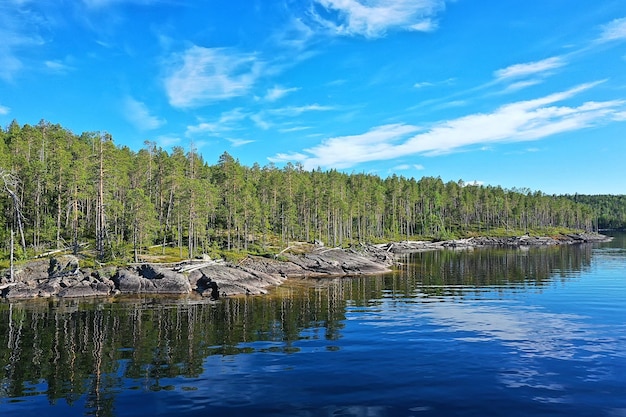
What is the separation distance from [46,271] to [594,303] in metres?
63.0

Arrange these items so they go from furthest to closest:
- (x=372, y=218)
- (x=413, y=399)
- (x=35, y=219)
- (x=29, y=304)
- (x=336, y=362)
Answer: (x=372, y=218)
(x=35, y=219)
(x=29, y=304)
(x=336, y=362)
(x=413, y=399)

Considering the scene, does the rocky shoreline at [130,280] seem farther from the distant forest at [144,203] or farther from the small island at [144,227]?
the distant forest at [144,203]

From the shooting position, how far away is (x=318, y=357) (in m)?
27.5

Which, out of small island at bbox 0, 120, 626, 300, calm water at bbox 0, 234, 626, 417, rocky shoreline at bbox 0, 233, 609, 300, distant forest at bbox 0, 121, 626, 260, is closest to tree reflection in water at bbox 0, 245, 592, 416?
Answer: calm water at bbox 0, 234, 626, 417

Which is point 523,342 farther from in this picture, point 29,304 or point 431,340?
point 29,304

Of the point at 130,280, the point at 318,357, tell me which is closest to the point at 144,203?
the point at 130,280

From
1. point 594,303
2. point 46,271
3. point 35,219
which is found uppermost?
point 35,219

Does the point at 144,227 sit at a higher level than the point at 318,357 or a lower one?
higher

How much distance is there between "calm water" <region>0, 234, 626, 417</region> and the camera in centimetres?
2036

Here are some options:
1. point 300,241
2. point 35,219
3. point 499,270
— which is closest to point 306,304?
point 499,270

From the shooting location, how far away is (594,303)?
47.0 meters

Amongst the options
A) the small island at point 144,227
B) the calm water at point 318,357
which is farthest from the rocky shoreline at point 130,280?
the calm water at point 318,357

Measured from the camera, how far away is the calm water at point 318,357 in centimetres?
2036

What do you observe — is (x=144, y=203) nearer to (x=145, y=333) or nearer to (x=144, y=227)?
(x=144, y=227)
